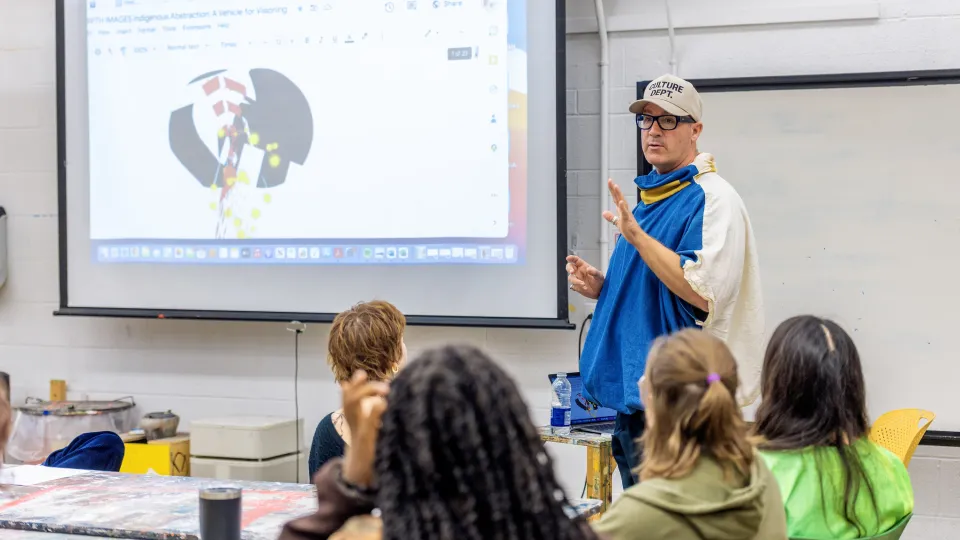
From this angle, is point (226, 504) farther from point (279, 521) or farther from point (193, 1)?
point (193, 1)

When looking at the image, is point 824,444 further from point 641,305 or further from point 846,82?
point 846,82

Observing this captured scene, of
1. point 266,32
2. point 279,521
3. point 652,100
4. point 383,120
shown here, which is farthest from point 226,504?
point 266,32

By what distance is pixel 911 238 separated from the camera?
9.84ft

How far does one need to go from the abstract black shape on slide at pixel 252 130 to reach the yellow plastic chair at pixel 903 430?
6.77ft

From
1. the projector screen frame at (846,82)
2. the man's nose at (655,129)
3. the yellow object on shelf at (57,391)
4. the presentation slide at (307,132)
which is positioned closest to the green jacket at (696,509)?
the man's nose at (655,129)

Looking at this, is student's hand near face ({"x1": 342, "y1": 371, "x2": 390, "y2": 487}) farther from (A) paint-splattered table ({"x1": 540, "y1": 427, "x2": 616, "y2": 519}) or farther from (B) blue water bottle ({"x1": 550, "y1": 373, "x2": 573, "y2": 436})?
(B) blue water bottle ({"x1": 550, "y1": 373, "x2": 573, "y2": 436})

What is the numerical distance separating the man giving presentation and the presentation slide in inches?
38.0

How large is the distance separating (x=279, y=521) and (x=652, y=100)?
1.29 meters

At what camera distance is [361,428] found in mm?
1055

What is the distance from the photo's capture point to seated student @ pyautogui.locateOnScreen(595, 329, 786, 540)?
129 centimetres

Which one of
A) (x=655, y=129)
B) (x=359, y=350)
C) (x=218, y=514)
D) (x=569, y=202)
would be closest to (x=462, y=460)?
(x=218, y=514)

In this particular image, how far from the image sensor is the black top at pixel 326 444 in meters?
1.99

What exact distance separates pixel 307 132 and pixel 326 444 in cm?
175

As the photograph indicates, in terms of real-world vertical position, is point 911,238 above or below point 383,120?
below
